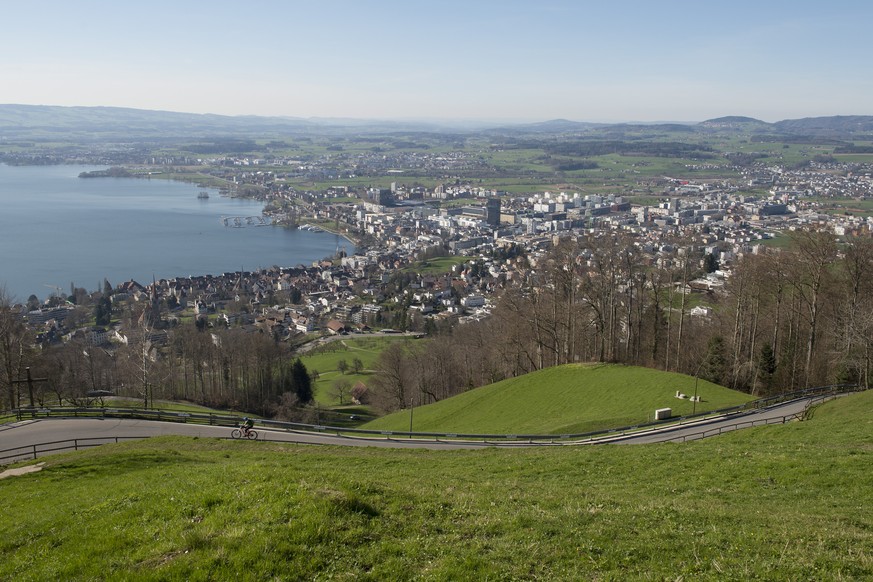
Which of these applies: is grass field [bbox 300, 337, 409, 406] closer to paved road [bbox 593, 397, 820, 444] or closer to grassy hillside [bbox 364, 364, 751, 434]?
grassy hillside [bbox 364, 364, 751, 434]

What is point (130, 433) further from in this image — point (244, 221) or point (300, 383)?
point (244, 221)

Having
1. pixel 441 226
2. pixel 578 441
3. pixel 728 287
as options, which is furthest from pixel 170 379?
pixel 441 226

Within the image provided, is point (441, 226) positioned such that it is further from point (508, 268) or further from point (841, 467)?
point (841, 467)

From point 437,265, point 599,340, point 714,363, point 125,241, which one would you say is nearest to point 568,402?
point 714,363

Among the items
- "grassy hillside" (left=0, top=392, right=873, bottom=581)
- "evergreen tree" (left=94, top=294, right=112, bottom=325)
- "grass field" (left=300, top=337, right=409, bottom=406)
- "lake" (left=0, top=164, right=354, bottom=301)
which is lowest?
"grass field" (left=300, top=337, right=409, bottom=406)

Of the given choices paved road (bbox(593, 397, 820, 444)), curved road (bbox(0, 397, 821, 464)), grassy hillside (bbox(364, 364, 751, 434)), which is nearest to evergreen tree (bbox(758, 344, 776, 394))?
grassy hillside (bbox(364, 364, 751, 434))
